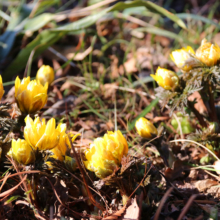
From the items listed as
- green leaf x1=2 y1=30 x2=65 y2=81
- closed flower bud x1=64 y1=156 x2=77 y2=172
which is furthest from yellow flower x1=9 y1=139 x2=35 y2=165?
green leaf x1=2 y1=30 x2=65 y2=81

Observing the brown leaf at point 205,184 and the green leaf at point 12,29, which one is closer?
the brown leaf at point 205,184

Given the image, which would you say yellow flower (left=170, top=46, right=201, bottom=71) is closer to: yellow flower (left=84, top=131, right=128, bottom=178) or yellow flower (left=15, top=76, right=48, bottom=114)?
yellow flower (left=84, top=131, right=128, bottom=178)

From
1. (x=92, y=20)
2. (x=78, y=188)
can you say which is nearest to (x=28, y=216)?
(x=78, y=188)

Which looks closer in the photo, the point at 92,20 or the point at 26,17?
the point at 92,20

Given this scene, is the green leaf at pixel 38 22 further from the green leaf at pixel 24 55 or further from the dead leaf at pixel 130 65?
the dead leaf at pixel 130 65

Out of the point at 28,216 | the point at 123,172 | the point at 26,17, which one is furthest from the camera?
the point at 26,17

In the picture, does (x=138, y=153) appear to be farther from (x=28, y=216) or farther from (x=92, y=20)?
(x=92, y=20)

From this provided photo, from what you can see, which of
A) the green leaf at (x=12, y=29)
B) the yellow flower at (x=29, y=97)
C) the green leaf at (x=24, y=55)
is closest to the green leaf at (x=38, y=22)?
the green leaf at (x=12, y=29)
